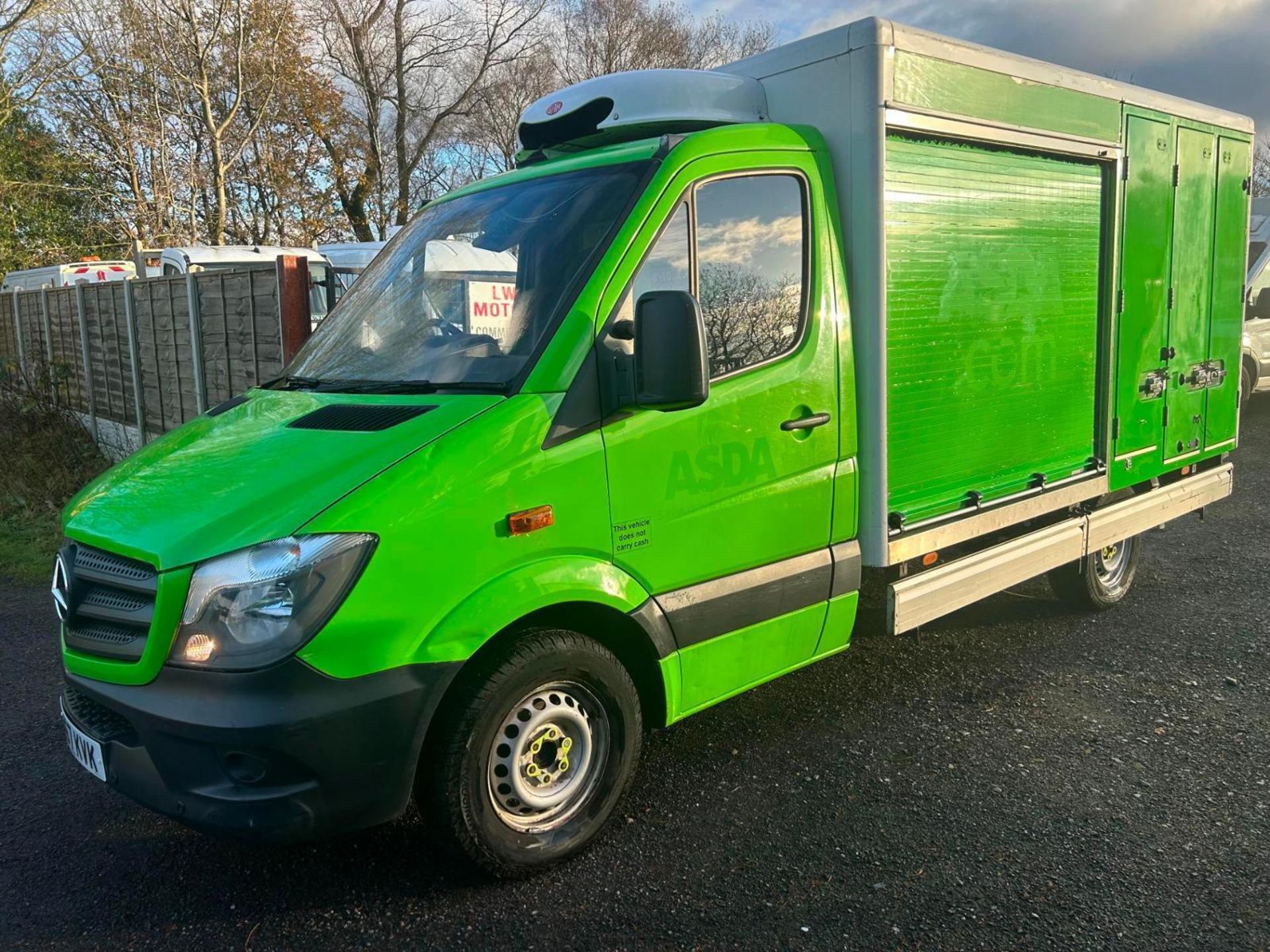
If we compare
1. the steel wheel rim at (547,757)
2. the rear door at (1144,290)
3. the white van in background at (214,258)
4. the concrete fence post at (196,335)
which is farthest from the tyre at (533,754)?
the white van in background at (214,258)

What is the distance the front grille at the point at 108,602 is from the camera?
2.92 meters

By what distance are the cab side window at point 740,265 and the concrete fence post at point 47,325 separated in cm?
1187

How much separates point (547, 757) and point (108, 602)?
148 cm

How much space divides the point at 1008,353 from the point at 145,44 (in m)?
21.7

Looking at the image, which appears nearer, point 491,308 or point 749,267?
point 491,308

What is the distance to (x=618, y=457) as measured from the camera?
3297 millimetres

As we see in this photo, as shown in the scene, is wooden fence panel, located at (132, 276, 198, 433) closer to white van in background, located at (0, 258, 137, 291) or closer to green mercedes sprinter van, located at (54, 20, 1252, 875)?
green mercedes sprinter van, located at (54, 20, 1252, 875)

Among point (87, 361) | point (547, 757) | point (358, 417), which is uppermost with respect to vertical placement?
point (87, 361)

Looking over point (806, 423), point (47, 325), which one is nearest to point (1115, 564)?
point (806, 423)

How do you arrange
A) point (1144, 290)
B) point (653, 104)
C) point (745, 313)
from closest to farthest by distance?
point (745, 313), point (653, 104), point (1144, 290)

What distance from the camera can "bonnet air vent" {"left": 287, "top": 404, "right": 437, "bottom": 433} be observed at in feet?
10.4

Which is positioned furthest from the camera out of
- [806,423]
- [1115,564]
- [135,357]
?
[135,357]

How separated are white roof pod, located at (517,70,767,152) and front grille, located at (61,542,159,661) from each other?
2.55 m

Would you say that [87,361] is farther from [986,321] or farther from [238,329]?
[986,321]
